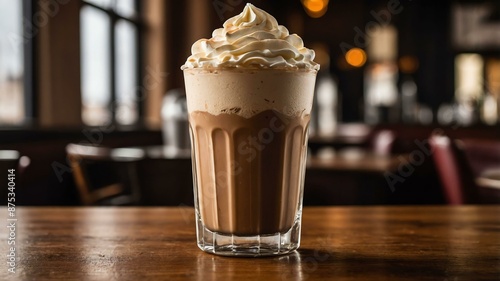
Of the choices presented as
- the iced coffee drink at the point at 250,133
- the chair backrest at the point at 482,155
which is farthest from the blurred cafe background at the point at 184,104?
the iced coffee drink at the point at 250,133

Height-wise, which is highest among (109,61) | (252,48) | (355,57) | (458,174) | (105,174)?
(355,57)

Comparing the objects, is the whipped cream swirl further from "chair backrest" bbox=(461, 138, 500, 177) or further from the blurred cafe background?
"chair backrest" bbox=(461, 138, 500, 177)

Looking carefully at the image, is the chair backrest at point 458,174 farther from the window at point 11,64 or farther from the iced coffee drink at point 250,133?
the window at point 11,64

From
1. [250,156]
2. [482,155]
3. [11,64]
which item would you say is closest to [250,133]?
[250,156]

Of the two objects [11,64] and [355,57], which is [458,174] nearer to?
[11,64]

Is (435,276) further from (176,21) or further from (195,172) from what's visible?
(176,21)

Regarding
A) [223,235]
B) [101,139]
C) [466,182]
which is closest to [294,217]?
[223,235]
